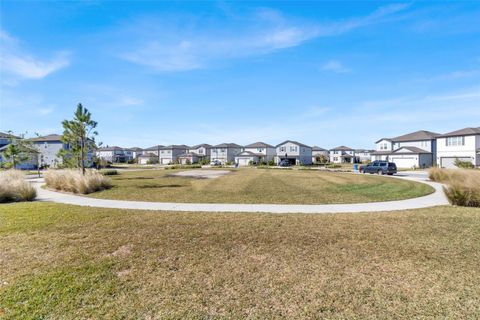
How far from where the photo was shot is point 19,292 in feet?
13.9

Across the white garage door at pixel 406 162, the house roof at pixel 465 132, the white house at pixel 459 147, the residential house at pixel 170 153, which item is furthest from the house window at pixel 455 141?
the residential house at pixel 170 153

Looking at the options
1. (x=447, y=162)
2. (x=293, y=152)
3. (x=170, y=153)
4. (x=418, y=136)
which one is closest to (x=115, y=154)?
(x=170, y=153)

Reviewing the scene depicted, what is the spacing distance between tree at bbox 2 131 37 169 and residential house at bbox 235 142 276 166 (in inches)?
1883

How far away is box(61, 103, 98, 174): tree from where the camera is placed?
67.1 ft

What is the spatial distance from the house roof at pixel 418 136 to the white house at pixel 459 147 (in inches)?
206

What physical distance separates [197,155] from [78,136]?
62818mm

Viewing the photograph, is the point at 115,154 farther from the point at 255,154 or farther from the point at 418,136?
the point at 418,136

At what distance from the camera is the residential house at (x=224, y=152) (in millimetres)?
78875

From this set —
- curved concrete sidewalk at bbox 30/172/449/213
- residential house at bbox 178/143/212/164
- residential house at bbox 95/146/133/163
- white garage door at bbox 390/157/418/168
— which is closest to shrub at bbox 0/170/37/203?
curved concrete sidewalk at bbox 30/172/449/213

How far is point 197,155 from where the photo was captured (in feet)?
275

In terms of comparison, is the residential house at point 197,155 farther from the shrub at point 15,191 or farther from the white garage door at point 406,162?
the shrub at point 15,191

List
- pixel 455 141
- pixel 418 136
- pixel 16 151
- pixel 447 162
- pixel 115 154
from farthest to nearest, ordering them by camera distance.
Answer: pixel 115 154 < pixel 418 136 < pixel 447 162 < pixel 455 141 < pixel 16 151

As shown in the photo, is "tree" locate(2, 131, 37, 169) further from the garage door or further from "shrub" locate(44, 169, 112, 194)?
the garage door

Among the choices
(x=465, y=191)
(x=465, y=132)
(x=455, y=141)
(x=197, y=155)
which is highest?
(x=465, y=132)
